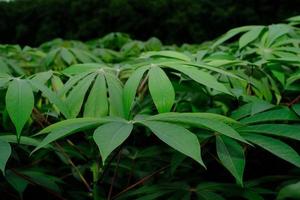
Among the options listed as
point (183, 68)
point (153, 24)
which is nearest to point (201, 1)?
point (153, 24)

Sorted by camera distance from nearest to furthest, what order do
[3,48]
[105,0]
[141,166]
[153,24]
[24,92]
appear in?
[24,92], [141,166], [3,48], [153,24], [105,0]

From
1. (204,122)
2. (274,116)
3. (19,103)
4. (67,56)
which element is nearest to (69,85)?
(19,103)

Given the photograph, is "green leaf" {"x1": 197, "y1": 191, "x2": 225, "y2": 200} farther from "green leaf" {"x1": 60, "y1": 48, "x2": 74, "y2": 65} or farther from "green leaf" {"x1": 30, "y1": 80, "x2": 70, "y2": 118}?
"green leaf" {"x1": 60, "y1": 48, "x2": 74, "y2": 65}

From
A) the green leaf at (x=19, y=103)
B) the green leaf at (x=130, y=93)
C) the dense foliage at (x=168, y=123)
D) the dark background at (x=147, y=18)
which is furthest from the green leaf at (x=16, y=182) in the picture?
the dark background at (x=147, y=18)

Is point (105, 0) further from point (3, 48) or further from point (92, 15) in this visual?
point (3, 48)

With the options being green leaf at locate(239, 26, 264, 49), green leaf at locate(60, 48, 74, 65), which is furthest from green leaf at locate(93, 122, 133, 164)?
green leaf at locate(60, 48, 74, 65)

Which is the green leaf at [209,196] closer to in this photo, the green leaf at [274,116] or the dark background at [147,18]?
the green leaf at [274,116]

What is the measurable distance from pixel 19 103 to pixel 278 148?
59 centimetres

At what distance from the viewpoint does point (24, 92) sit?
0.89 meters

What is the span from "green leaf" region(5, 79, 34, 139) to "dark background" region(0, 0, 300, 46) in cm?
1231

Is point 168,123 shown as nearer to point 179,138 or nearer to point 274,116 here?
point 179,138

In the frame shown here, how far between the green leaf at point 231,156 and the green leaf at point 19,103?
0.45 m

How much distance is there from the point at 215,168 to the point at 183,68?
488mm

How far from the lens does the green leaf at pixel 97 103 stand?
3.07 ft
